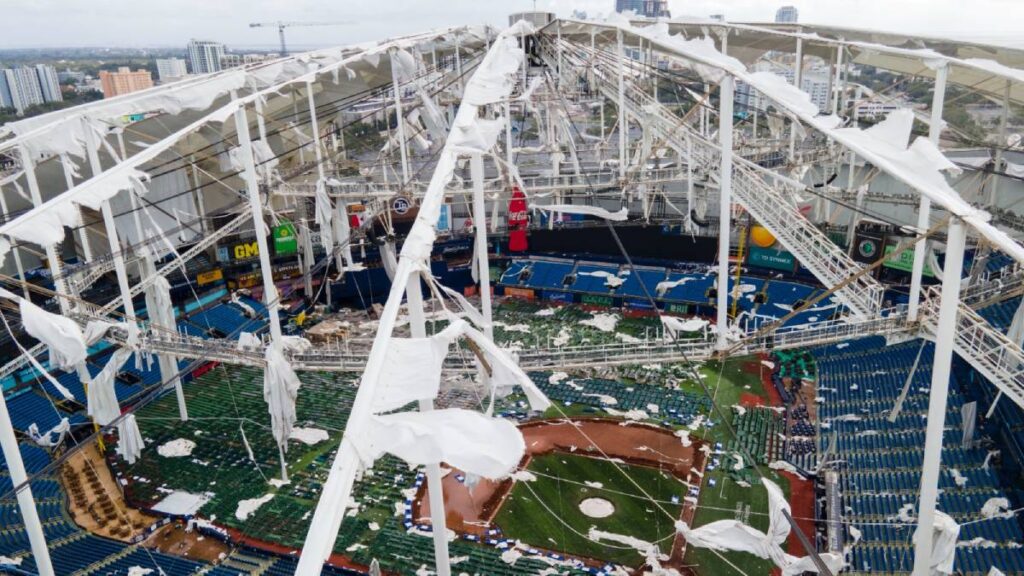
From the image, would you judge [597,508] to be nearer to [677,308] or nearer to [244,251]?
[677,308]

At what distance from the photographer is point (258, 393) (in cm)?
3095

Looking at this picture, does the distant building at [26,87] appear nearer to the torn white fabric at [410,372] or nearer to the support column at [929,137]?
the support column at [929,137]

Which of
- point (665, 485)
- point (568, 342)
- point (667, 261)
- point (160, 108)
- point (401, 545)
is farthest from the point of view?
point (667, 261)

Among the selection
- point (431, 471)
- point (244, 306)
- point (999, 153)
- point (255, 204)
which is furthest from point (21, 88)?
point (431, 471)

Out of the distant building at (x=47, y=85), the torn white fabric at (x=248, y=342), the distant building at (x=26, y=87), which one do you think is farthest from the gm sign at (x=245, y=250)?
the distant building at (x=47, y=85)

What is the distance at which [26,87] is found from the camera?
12925 cm

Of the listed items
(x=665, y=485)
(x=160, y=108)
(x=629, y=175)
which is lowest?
(x=665, y=485)

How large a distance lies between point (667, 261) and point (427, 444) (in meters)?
35.9

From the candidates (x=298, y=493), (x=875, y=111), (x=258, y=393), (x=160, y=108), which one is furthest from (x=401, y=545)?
(x=875, y=111)

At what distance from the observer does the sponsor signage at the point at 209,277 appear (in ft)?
128

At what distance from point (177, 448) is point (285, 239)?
614 inches

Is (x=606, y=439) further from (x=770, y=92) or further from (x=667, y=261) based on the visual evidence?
(x=667, y=261)

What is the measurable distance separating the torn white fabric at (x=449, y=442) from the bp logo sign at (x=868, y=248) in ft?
99.2

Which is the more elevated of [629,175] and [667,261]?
[629,175]
